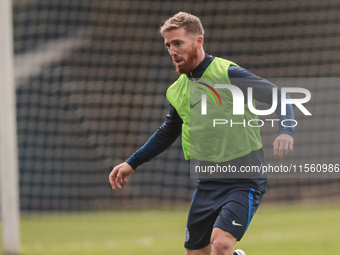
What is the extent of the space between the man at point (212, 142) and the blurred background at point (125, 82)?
249 inches

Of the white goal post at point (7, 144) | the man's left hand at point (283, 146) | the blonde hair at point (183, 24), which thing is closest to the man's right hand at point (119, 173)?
the blonde hair at point (183, 24)

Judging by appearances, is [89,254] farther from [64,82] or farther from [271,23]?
[271,23]

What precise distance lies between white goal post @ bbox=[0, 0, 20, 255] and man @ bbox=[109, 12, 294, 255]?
9.10ft

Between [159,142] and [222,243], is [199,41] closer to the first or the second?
[159,142]

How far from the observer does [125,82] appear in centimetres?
1173

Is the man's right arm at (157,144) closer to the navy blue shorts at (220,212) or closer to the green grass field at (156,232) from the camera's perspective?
the navy blue shorts at (220,212)

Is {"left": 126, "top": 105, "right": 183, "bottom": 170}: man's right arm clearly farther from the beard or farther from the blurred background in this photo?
the blurred background

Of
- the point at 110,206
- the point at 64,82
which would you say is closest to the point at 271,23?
the point at 64,82

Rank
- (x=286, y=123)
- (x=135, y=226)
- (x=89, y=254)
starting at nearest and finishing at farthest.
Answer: (x=286, y=123) → (x=89, y=254) → (x=135, y=226)

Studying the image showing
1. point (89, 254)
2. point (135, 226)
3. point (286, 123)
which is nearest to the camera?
point (286, 123)

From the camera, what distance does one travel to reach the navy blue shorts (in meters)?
4.13

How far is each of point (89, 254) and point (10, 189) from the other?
1.40 meters

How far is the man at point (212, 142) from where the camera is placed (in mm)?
4172

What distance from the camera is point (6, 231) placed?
7.12 metres
